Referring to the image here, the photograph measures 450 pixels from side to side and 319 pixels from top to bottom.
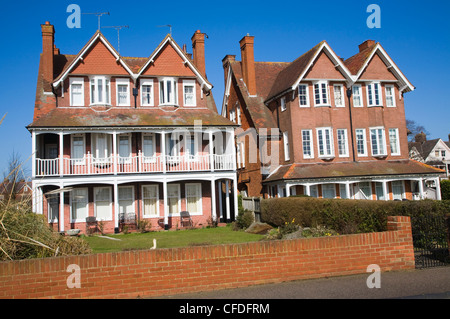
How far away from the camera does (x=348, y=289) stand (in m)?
8.25

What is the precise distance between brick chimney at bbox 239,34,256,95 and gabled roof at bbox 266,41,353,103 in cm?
197

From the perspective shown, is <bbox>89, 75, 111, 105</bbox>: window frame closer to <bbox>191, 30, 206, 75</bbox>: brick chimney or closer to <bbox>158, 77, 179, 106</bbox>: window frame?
<bbox>158, 77, 179, 106</bbox>: window frame

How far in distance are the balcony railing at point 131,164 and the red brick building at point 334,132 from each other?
4728 mm

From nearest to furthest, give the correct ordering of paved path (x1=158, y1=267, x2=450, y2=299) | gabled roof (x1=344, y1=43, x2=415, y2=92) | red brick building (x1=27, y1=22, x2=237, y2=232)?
paved path (x1=158, y1=267, x2=450, y2=299), red brick building (x1=27, y1=22, x2=237, y2=232), gabled roof (x1=344, y1=43, x2=415, y2=92)

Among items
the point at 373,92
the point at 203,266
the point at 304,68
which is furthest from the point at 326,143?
the point at 203,266

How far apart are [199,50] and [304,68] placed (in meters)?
7.65

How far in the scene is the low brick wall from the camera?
770 centimetres

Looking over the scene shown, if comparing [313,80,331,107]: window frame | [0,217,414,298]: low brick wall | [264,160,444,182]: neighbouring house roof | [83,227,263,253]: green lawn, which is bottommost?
[83,227,263,253]: green lawn

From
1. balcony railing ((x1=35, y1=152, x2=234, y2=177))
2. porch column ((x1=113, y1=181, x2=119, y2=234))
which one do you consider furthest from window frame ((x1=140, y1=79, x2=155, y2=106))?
porch column ((x1=113, y1=181, x2=119, y2=234))

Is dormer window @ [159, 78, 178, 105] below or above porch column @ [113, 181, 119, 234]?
above

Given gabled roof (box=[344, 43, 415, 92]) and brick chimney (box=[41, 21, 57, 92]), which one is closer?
brick chimney (box=[41, 21, 57, 92])

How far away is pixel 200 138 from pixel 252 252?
17.8 metres

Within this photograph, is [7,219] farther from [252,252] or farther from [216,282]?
[252,252]
